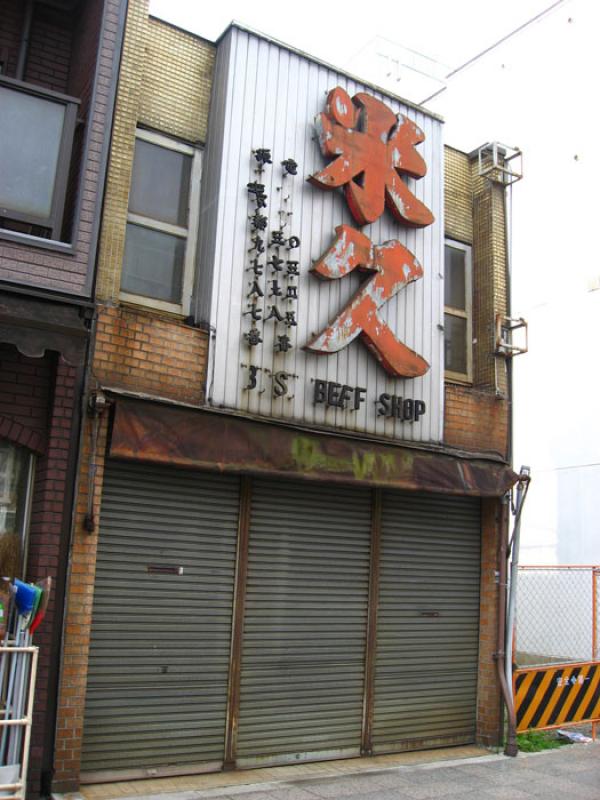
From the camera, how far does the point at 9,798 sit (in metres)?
5.72

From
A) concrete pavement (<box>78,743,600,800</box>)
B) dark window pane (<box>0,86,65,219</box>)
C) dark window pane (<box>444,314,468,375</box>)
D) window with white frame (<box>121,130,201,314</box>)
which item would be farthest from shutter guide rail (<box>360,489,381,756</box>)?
dark window pane (<box>0,86,65,219</box>)

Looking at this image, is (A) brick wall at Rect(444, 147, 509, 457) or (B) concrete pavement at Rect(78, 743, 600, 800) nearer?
(B) concrete pavement at Rect(78, 743, 600, 800)

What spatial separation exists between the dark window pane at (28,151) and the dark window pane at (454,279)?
5.57 m

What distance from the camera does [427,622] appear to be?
368 inches

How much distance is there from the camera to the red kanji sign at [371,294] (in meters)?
8.68

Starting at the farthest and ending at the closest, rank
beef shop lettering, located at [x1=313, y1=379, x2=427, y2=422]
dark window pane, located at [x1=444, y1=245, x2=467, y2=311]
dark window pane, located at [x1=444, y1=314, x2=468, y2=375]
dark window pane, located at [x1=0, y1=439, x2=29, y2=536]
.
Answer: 1. dark window pane, located at [x1=444, y1=245, x2=467, y2=311]
2. dark window pane, located at [x1=444, y1=314, x2=468, y2=375]
3. beef shop lettering, located at [x1=313, y1=379, x2=427, y2=422]
4. dark window pane, located at [x1=0, y1=439, x2=29, y2=536]

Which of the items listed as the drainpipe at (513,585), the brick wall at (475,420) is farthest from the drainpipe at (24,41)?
the drainpipe at (513,585)

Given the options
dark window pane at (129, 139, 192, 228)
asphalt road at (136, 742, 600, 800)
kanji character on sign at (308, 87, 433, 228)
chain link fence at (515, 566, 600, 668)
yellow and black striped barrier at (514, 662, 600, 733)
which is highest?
kanji character on sign at (308, 87, 433, 228)

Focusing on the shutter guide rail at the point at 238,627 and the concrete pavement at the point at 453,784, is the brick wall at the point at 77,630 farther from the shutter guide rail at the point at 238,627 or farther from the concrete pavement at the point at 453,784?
the shutter guide rail at the point at 238,627

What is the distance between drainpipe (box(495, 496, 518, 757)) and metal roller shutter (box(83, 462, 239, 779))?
11.4 feet

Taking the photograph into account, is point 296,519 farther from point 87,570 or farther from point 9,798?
point 9,798

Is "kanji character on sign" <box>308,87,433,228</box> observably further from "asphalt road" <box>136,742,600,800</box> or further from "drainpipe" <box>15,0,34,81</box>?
"asphalt road" <box>136,742,600,800</box>

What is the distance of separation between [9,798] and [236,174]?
602cm

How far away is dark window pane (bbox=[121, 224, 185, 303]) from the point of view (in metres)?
8.22
